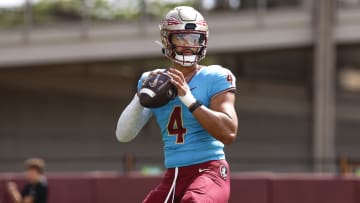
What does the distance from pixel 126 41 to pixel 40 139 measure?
4058 millimetres

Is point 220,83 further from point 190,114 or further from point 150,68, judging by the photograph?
point 150,68

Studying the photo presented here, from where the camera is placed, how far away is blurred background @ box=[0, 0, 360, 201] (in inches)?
913

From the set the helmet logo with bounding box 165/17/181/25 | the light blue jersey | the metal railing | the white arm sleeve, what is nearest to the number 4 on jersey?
the light blue jersey

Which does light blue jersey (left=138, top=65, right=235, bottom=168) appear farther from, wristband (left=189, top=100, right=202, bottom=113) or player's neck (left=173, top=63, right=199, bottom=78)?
wristband (left=189, top=100, right=202, bottom=113)

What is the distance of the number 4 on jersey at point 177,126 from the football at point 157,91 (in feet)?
0.82

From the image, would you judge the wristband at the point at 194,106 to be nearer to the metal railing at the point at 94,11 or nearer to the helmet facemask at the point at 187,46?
the helmet facemask at the point at 187,46

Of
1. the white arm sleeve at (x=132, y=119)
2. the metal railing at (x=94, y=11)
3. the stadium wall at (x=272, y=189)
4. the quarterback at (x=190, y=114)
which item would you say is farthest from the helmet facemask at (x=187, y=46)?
the metal railing at (x=94, y=11)

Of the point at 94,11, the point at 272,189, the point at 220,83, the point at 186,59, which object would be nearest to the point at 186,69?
the point at 186,59

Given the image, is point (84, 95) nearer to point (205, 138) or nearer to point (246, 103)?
point (246, 103)

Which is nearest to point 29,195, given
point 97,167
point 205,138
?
point 205,138

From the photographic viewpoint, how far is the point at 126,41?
2394 centimetres

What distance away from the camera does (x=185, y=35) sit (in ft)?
17.5

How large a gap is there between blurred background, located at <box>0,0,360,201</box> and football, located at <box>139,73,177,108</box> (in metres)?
16.1

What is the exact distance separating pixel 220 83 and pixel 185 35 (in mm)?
332
